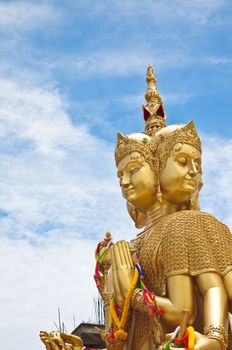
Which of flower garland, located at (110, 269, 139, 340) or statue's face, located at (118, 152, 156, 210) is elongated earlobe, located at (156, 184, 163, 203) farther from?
flower garland, located at (110, 269, 139, 340)

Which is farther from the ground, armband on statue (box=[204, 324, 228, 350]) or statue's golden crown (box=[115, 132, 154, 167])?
statue's golden crown (box=[115, 132, 154, 167])

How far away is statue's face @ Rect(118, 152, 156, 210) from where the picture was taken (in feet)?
26.0

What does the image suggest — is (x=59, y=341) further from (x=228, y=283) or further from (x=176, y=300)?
(x=228, y=283)

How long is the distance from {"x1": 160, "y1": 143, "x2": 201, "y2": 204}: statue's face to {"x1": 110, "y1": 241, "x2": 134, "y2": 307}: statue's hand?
0.86 meters

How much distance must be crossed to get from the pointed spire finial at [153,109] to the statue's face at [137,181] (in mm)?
621

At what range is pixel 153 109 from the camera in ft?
29.0

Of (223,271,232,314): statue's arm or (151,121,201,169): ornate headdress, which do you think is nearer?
(223,271,232,314): statue's arm

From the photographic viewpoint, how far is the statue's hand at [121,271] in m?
7.28

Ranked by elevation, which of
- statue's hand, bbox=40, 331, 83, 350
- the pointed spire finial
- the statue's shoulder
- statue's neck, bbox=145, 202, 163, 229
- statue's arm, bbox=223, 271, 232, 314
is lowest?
statue's hand, bbox=40, 331, 83, 350

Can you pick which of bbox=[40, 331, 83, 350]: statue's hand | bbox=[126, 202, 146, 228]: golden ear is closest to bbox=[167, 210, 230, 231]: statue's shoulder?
bbox=[126, 202, 146, 228]: golden ear

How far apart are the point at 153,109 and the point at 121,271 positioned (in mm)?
2379

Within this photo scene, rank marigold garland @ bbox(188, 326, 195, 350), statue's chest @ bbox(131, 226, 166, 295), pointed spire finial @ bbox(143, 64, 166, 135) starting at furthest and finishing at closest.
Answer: pointed spire finial @ bbox(143, 64, 166, 135) → statue's chest @ bbox(131, 226, 166, 295) → marigold garland @ bbox(188, 326, 195, 350)

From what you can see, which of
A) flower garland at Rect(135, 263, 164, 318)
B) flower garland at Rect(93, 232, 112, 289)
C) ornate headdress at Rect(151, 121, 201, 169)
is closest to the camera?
flower garland at Rect(135, 263, 164, 318)

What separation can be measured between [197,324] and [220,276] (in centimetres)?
54
